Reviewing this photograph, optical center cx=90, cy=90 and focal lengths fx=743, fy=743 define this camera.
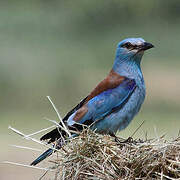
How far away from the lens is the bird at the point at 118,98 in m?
6.67

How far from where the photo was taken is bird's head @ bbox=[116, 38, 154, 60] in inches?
271

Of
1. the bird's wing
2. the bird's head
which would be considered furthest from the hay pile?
the bird's head

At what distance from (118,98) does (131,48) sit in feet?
1.62

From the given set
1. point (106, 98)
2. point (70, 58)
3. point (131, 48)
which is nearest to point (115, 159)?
point (106, 98)

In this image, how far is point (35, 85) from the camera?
1666 centimetres

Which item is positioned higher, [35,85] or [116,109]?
[116,109]

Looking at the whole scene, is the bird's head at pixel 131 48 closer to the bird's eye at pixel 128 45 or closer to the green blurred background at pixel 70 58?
the bird's eye at pixel 128 45

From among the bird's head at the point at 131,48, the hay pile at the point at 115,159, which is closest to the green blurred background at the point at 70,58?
the bird's head at the point at 131,48

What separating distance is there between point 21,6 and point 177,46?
8110mm

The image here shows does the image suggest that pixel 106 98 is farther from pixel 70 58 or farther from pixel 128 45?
pixel 70 58

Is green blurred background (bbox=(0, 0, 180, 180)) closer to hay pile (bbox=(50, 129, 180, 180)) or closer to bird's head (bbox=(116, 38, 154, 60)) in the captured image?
bird's head (bbox=(116, 38, 154, 60))

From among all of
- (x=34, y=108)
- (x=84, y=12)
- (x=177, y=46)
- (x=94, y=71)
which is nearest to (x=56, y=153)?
(x=34, y=108)

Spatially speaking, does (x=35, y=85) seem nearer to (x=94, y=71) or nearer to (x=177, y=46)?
(x=94, y=71)

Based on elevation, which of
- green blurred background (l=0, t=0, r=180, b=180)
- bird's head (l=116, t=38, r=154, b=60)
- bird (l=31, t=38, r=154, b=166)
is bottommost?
green blurred background (l=0, t=0, r=180, b=180)
